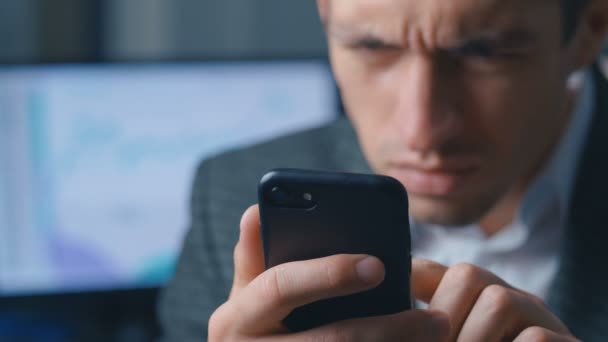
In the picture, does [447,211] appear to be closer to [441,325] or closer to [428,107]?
[428,107]

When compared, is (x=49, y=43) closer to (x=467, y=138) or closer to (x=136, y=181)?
(x=136, y=181)

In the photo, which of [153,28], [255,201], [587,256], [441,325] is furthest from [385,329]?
[153,28]

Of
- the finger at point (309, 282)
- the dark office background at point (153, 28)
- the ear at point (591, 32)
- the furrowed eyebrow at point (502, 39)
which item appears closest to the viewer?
the finger at point (309, 282)

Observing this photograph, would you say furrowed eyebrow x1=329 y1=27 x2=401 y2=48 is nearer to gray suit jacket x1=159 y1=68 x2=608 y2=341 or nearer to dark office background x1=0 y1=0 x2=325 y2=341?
gray suit jacket x1=159 y1=68 x2=608 y2=341

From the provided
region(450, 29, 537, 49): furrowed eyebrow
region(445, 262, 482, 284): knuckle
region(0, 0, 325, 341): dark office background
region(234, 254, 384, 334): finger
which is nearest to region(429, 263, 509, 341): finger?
region(445, 262, 482, 284): knuckle

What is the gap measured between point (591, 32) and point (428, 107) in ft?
0.77

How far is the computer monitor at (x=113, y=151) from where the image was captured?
1178 millimetres

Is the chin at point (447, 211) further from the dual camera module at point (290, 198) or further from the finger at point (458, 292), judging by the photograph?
the dual camera module at point (290, 198)

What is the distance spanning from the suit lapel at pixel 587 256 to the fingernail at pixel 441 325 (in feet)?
0.98

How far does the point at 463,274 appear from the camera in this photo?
588mm

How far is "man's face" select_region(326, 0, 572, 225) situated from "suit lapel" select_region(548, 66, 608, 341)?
0.27ft

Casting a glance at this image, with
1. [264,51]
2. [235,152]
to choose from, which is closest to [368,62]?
[235,152]

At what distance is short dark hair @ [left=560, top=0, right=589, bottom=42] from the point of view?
0.77 meters

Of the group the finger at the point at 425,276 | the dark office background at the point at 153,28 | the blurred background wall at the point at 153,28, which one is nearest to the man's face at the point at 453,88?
the finger at the point at 425,276
